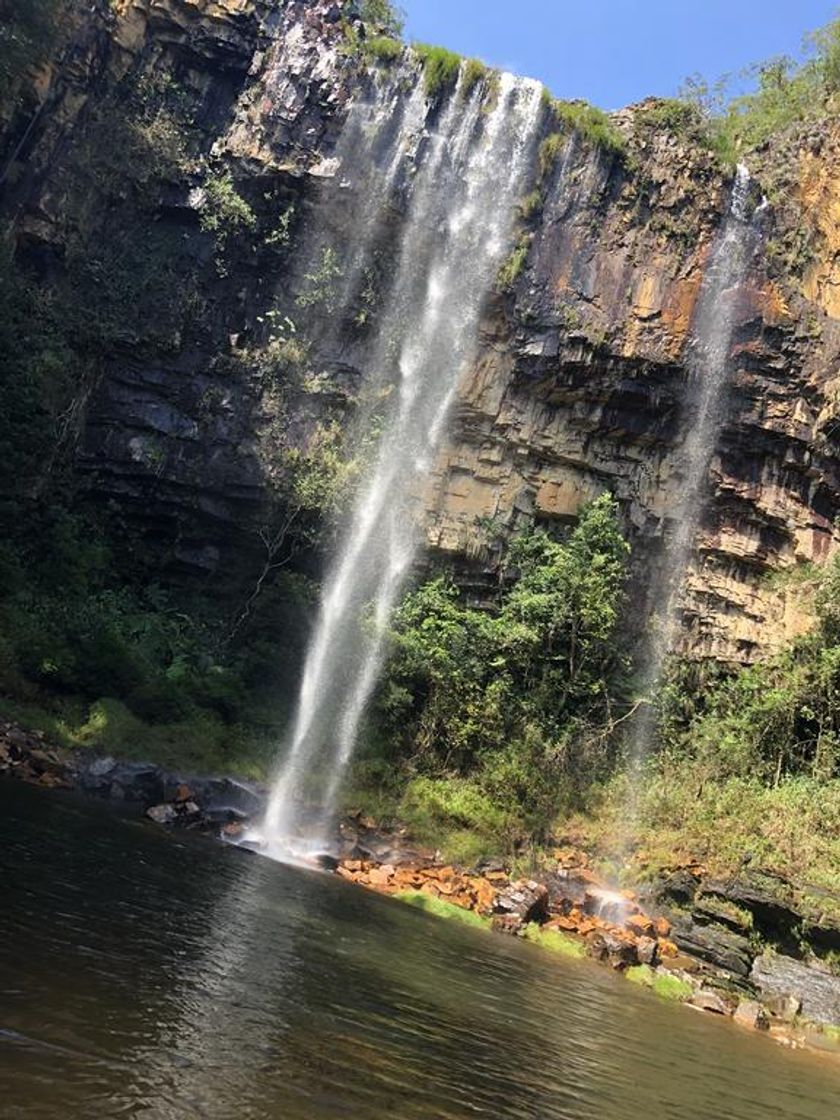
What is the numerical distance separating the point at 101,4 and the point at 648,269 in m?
16.4

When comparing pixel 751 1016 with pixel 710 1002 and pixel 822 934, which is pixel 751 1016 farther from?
pixel 822 934

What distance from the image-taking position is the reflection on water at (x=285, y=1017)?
403 centimetres

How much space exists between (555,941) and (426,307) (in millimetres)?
16822

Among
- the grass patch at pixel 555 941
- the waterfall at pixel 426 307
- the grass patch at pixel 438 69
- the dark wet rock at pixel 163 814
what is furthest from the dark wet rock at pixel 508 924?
the grass patch at pixel 438 69

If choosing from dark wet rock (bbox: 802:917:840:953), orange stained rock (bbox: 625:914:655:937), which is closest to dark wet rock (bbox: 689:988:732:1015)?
orange stained rock (bbox: 625:914:655:937)

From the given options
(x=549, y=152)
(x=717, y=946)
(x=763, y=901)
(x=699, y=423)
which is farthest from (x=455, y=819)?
(x=549, y=152)

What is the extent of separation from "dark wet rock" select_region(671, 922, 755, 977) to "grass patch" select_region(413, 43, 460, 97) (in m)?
22.1

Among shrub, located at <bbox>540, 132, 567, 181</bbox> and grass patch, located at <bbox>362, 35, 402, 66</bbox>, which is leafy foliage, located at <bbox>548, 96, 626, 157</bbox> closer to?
shrub, located at <bbox>540, 132, 567, 181</bbox>

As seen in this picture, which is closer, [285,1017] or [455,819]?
[285,1017]

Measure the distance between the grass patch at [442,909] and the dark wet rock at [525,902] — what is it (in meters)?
0.42

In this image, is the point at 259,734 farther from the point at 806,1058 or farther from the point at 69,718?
the point at 806,1058

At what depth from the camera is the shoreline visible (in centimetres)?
1278

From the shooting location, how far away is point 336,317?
2367 cm

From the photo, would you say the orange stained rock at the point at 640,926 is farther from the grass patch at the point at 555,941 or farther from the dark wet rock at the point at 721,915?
the grass patch at the point at 555,941
